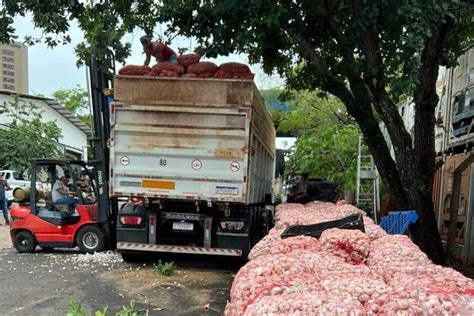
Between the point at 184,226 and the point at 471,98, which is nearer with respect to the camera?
the point at 184,226

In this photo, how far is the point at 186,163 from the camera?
895 cm

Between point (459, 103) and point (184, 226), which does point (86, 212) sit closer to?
point (184, 226)

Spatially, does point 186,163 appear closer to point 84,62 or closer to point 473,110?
point 84,62

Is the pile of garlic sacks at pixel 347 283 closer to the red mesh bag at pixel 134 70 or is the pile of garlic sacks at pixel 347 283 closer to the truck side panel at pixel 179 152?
the truck side panel at pixel 179 152

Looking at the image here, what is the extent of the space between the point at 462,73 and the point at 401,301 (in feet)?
36.9

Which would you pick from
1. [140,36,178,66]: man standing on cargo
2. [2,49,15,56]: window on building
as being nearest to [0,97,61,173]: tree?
[2,49,15,56]: window on building

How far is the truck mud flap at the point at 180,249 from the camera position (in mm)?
9211

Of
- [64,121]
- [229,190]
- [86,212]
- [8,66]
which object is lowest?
[86,212]

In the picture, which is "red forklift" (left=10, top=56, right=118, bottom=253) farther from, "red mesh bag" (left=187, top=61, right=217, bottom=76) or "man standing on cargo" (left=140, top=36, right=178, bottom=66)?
"red mesh bag" (left=187, top=61, right=217, bottom=76)

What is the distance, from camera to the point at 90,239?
10.8 m

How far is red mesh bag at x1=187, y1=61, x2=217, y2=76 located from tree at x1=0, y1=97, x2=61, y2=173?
64.5 feet

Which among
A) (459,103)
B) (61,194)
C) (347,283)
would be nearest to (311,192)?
(459,103)

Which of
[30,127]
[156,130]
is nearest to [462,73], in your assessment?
[156,130]

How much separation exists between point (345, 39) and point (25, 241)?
7508 mm
